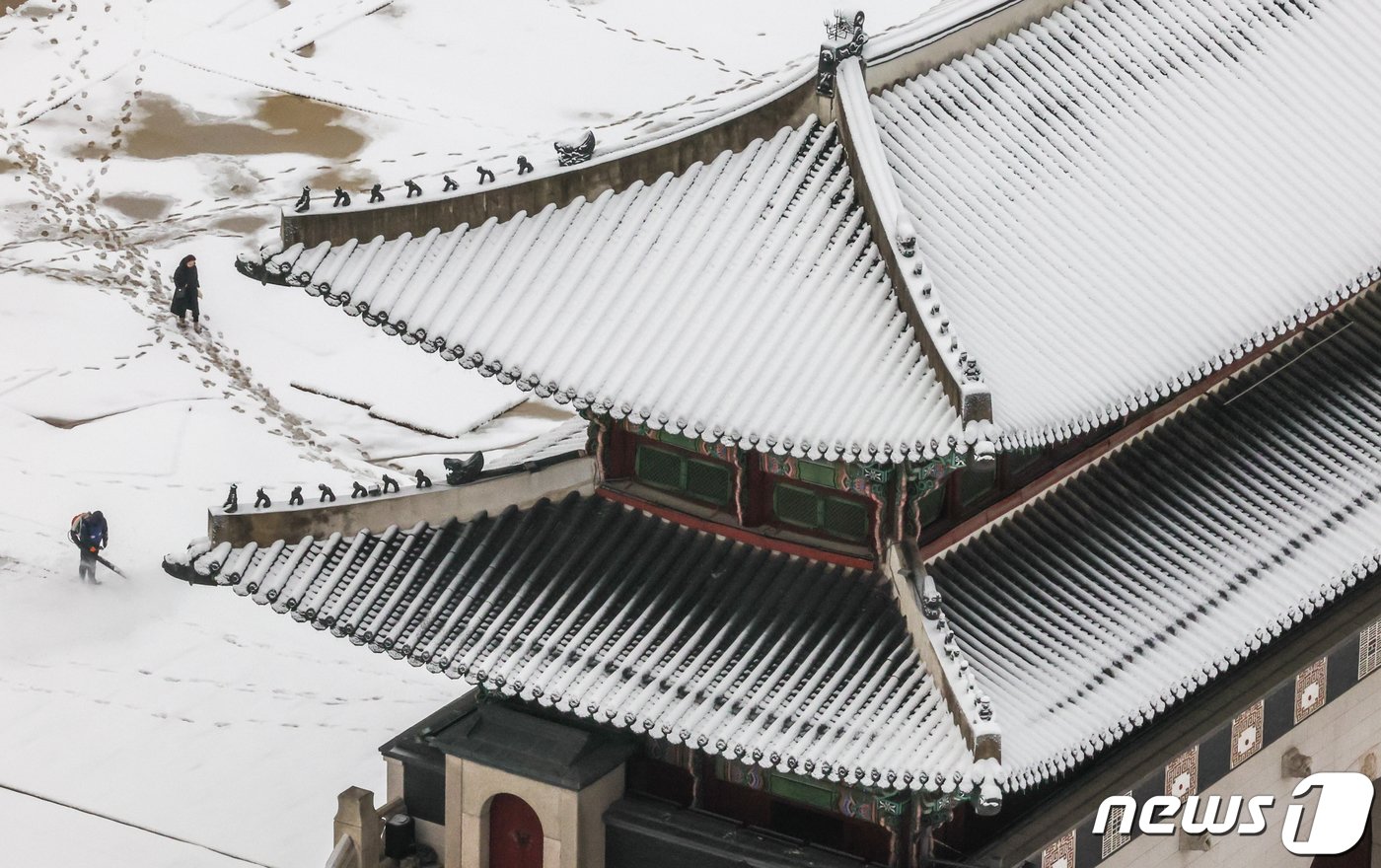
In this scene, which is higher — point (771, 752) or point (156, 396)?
point (156, 396)

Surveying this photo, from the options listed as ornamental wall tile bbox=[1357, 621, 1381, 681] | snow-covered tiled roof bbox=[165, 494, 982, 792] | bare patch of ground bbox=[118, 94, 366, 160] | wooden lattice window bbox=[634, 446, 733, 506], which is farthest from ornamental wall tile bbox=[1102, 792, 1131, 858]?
bare patch of ground bbox=[118, 94, 366, 160]

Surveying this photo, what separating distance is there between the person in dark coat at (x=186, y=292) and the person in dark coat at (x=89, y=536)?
1090cm

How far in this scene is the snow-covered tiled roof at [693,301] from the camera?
2561cm

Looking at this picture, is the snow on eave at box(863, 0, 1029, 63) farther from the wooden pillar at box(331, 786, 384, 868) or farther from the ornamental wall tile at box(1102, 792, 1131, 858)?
the wooden pillar at box(331, 786, 384, 868)

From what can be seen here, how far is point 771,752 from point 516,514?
17.1 ft

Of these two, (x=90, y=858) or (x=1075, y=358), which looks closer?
(x=1075, y=358)

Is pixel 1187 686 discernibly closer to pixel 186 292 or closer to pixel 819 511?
Answer: pixel 819 511

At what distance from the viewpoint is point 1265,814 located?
106 ft

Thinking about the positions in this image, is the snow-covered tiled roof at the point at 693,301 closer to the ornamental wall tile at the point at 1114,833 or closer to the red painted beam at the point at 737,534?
the red painted beam at the point at 737,534

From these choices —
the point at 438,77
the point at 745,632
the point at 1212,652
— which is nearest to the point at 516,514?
the point at 745,632

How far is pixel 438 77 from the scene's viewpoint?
6812cm

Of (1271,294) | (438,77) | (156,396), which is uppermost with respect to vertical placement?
(438,77)

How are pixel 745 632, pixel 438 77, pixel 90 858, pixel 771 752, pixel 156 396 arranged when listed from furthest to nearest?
pixel 438 77 → pixel 156 396 → pixel 90 858 → pixel 745 632 → pixel 771 752

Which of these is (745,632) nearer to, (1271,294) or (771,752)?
(771,752)
